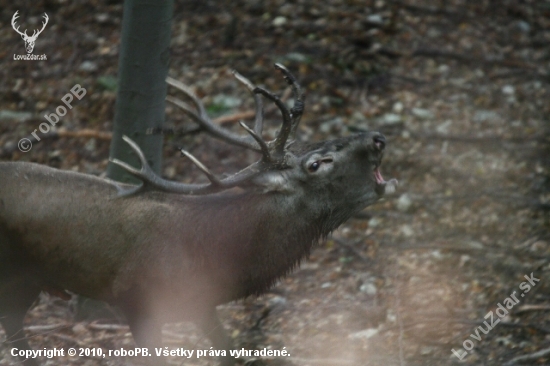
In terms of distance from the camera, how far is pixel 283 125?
4.50 metres

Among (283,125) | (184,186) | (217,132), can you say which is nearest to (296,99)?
(283,125)

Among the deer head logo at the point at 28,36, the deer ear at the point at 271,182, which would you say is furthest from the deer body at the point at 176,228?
the deer head logo at the point at 28,36

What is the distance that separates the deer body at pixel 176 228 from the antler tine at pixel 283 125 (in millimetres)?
57

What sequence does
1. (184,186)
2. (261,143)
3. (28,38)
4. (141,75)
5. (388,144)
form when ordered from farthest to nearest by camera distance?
(28,38), (388,144), (141,75), (184,186), (261,143)

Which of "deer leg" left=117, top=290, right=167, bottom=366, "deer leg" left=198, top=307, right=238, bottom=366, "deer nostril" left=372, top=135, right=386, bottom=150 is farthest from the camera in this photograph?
"deer leg" left=198, top=307, right=238, bottom=366

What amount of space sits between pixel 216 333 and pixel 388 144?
3.02 metres

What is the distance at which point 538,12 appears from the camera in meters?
8.70

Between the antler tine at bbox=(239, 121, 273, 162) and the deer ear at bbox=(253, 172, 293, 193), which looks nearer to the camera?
the antler tine at bbox=(239, 121, 273, 162)

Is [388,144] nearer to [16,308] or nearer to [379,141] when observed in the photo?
[379,141]

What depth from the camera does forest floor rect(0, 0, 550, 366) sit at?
5230 millimetres

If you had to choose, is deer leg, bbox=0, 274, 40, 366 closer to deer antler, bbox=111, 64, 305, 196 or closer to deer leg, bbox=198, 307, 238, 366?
deer antler, bbox=111, 64, 305, 196

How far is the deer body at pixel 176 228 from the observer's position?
14.9 ft

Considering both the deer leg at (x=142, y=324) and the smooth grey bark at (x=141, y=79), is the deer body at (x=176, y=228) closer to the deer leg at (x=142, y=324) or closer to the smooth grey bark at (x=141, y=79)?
the deer leg at (x=142, y=324)

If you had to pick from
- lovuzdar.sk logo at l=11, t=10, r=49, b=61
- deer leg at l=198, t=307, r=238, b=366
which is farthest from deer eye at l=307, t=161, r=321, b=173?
lovuzdar.sk logo at l=11, t=10, r=49, b=61
